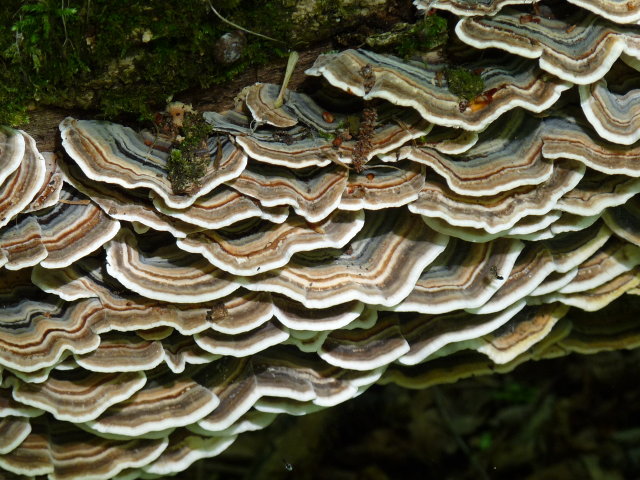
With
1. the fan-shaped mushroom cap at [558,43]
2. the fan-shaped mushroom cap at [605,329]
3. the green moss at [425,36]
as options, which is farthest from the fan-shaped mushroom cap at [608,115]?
the fan-shaped mushroom cap at [605,329]

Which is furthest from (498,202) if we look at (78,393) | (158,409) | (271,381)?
(78,393)

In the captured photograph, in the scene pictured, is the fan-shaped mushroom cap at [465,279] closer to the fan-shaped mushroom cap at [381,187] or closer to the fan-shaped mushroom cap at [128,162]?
the fan-shaped mushroom cap at [381,187]

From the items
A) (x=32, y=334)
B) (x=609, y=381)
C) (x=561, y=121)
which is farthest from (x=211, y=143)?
(x=609, y=381)

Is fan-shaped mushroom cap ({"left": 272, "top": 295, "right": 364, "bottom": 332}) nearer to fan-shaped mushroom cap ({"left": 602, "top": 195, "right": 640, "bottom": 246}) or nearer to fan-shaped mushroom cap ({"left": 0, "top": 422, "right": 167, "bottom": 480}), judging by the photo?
fan-shaped mushroom cap ({"left": 0, "top": 422, "right": 167, "bottom": 480})

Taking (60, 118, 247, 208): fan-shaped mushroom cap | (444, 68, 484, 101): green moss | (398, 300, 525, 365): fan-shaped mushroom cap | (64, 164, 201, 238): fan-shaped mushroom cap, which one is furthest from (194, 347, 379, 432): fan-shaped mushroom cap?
(444, 68, 484, 101): green moss

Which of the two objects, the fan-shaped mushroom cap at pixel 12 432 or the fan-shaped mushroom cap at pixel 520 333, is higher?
the fan-shaped mushroom cap at pixel 520 333

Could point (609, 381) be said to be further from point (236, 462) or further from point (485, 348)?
point (236, 462)
